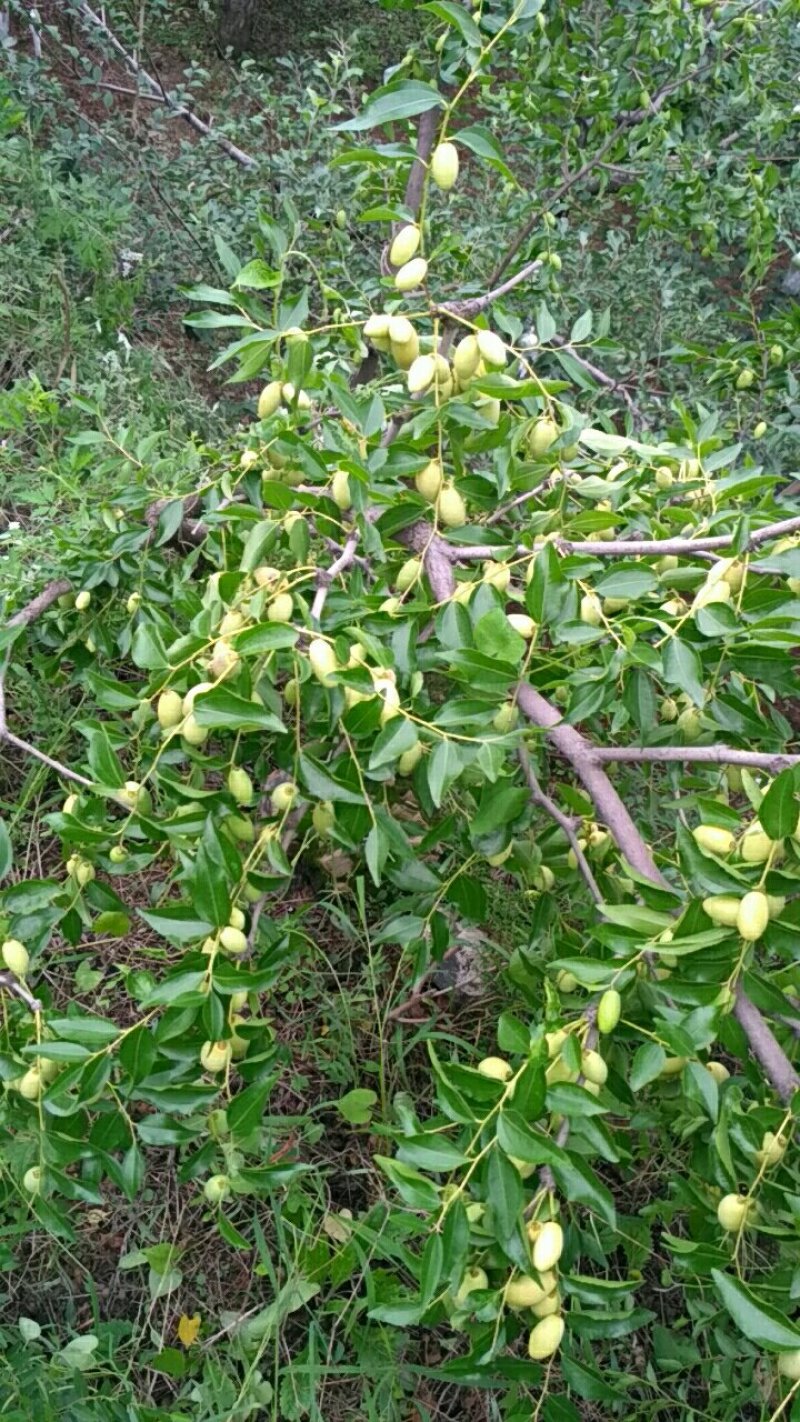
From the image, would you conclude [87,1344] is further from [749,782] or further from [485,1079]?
[749,782]

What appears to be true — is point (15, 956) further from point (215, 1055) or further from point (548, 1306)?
point (548, 1306)

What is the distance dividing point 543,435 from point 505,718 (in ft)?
1.25

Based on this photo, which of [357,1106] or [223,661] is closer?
[223,661]

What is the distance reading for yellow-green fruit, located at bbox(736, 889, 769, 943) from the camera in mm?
819

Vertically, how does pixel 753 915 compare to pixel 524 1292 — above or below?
above

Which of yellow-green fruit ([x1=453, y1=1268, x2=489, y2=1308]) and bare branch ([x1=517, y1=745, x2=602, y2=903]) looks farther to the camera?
bare branch ([x1=517, y1=745, x2=602, y2=903])

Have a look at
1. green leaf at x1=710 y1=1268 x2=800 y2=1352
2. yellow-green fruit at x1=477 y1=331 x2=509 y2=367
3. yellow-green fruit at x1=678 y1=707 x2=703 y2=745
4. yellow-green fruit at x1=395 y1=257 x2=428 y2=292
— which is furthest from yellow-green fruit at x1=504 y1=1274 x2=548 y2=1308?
A: yellow-green fruit at x1=395 y1=257 x2=428 y2=292

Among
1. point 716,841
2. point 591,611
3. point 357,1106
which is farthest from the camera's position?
point 357,1106

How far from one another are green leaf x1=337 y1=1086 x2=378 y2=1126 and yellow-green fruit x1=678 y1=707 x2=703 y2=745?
0.88 m

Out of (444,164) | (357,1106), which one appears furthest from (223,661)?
(357,1106)

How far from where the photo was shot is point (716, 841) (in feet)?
2.97

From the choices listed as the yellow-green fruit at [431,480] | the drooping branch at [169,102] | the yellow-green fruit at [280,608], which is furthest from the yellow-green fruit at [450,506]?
the drooping branch at [169,102]

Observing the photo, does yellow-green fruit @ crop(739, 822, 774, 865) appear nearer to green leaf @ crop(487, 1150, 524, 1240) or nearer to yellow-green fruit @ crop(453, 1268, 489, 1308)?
green leaf @ crop(487, 1150, 524, 1240)

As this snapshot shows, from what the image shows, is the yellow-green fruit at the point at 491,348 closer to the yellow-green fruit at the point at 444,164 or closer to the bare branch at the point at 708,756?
the yellow-green fruit at the point at 444,164
